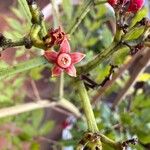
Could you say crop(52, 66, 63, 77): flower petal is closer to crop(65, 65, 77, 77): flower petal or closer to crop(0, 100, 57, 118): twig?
crop(65, 65, 77, 77): flower petal

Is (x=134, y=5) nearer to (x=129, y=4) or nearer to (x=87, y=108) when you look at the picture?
(x=129, y=4)

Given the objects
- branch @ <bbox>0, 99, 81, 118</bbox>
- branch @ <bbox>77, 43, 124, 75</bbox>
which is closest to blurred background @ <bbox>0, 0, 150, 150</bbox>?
branch @ <bbox>0, 99, 81, 118</bbox>

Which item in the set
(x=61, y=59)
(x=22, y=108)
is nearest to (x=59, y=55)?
(x=61, y=59)

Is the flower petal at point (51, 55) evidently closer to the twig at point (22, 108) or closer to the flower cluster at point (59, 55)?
the flower cluster at point (59, 55)

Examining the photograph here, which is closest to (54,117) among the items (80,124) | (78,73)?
(80,124)

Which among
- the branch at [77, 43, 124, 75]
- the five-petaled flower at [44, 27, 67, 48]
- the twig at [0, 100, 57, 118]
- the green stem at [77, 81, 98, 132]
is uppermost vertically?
the twig at [0, 100, 57, 118]

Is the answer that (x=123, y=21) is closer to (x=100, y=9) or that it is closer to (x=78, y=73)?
(x=78, y=73)

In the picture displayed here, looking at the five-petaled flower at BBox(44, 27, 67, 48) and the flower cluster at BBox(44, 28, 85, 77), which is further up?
the five-petaled flower at BBox(44, 27, 67, 48)

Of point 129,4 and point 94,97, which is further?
point 94,97
